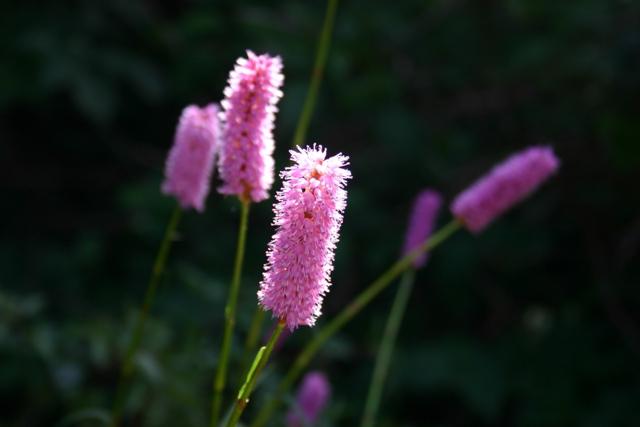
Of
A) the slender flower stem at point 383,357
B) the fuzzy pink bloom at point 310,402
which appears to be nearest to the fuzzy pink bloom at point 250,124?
the slender flower stem at point 383,357

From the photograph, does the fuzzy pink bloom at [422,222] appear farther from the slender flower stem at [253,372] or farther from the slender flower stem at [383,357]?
the slender flower stem at [253,372]

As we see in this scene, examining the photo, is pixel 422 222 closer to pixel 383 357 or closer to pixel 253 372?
pixel 383 357

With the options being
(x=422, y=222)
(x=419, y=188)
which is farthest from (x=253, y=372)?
(x=419, y=188)

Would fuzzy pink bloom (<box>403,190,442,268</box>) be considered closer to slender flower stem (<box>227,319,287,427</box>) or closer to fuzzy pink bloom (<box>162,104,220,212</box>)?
fuzzy pink bloom (<box>162,104,220,212</box>)

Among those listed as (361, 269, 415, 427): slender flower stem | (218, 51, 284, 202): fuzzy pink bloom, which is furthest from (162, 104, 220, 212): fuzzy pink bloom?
(361, 269, 415, 427): slender flower stem

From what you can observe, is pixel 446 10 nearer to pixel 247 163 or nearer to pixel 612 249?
pixel 612 249

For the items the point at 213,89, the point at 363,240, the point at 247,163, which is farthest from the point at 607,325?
the point at 247,163
